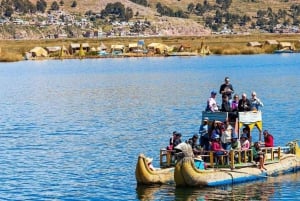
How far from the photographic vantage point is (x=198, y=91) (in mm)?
92000

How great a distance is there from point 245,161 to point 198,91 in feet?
172

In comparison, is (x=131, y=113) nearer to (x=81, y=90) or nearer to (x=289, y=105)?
(x=289, y=105)

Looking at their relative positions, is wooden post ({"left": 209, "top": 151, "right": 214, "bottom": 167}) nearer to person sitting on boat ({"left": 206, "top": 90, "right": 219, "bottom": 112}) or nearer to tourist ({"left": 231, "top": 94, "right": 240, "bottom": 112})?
person sitting on boat ({"left": 206, "top": 90, "right": 219, "bottom": 112})

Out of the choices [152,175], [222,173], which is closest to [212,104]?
[222,173]

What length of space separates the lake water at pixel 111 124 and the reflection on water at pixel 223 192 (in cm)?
4

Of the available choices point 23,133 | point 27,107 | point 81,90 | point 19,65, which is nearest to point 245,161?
point 23,133

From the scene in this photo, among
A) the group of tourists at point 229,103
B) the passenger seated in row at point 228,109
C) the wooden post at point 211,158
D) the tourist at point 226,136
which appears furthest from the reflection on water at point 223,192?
the group of tourists at point 229,103

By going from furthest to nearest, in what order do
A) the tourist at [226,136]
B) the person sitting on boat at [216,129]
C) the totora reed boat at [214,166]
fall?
the tourist at [226,136] < the person sitting on boat at [216,129] < the totora reed boat at [214,166]

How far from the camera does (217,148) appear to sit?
38688 millimetres

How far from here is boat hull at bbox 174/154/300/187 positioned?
36.5 metres

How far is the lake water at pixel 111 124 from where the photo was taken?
38062 millimetres

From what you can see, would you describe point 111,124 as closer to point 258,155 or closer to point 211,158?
point 258,155

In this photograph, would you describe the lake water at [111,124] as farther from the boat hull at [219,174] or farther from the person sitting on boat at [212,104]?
the person sitting on boat at [212,104]

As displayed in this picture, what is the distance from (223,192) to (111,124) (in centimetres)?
2751
